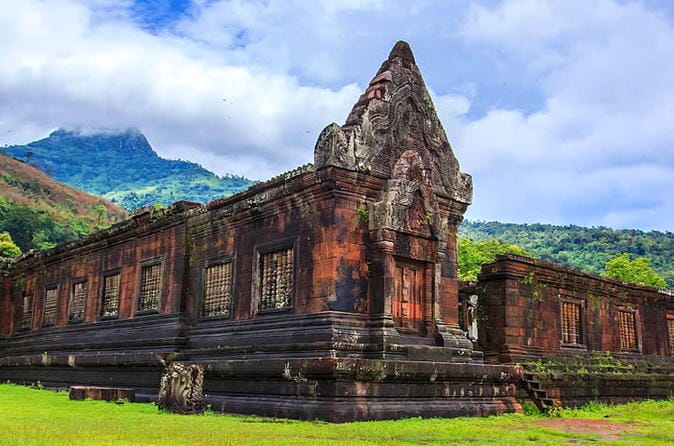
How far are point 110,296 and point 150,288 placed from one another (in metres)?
2.79

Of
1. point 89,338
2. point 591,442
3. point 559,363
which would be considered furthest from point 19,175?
point 591,442

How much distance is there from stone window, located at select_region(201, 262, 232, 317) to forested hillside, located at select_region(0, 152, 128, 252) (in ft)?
201

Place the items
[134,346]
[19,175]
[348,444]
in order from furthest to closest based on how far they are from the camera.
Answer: [19,175] < [134,346] < [348,444]

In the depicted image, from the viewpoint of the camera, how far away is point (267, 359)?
13.9 m

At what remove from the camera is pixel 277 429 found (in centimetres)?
1063

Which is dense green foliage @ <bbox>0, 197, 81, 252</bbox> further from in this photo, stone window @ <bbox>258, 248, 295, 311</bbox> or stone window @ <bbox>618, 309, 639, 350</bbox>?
stone window @ <bbox>258, 248, 295, 311</bbox>

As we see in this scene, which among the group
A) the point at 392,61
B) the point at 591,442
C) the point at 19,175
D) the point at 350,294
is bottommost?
the point at 591,442

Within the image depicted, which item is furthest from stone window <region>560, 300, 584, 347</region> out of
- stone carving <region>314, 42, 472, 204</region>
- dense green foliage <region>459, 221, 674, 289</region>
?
dense green foliage <region>459, 221, 674, 289</region>

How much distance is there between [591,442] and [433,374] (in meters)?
3.45

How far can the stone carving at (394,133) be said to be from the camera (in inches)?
570

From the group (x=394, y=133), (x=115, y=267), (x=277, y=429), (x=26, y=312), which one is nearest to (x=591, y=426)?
(x=277, y=429)

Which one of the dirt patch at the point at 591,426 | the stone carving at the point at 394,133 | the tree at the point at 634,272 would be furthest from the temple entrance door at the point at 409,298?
the tree at the point at 634,272

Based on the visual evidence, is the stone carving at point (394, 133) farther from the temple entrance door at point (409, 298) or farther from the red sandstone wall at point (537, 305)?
the red sandstone wall at point (537, 305)

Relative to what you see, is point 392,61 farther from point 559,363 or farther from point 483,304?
point 559,363
